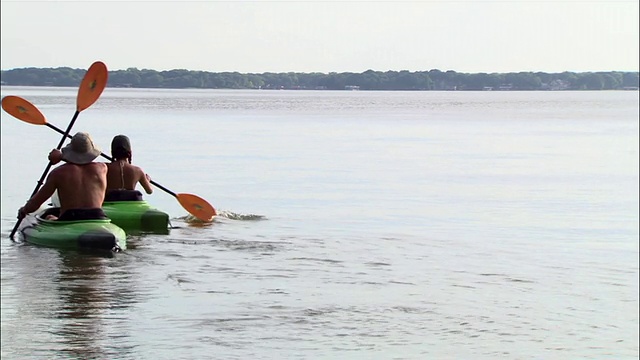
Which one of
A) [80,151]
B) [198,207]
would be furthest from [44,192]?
[198,207]

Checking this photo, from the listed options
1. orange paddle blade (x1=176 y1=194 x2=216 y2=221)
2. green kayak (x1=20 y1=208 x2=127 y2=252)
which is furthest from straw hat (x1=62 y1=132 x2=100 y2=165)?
orange paddle blade (x1=176 y1=194 x2=216 y2=221)

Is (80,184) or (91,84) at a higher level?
(91,84)

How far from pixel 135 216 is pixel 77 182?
2343mm

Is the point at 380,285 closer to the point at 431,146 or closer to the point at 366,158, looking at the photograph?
the point at 366,158

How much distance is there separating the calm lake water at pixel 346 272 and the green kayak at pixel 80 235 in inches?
5.0

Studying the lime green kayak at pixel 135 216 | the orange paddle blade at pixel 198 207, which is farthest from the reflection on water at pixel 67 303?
the orange paddle blade at pixel 198 207

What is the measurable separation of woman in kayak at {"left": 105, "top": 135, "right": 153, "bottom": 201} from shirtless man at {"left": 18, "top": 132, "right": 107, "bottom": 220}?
1865 mm

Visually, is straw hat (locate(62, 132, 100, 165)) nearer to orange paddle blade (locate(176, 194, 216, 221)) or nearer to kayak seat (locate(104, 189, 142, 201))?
kayak seat (locate(104, 189, 142, 201))

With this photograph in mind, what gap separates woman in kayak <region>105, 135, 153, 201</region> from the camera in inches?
538

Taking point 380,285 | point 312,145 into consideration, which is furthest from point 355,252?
point 312,145

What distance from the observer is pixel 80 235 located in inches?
458

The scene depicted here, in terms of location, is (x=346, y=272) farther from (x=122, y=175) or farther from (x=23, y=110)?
(x=23, y=110)

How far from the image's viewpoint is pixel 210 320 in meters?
9.19

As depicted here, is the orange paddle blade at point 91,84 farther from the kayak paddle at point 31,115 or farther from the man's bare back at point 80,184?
the man's bare back at point 80,184
